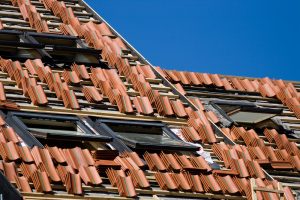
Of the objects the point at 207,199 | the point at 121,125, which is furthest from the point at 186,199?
the point at 121,125

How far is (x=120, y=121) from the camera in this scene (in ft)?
113

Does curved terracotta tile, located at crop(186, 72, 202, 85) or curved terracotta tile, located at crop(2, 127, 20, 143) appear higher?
curved terracotta tile, located at crop(186, 72, 202, 85)

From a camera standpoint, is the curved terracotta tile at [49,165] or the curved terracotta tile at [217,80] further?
the curved terracotta tile at [217,80]

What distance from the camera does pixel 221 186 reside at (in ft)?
108

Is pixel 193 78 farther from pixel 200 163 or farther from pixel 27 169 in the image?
pixel 27 169

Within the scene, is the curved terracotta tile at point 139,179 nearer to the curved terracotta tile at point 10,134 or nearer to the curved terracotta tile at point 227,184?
the curved terracotta tile at point 227,184

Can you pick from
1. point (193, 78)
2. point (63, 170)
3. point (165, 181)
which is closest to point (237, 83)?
point (193, 78)

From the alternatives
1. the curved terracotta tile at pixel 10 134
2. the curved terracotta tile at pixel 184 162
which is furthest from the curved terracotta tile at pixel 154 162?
the curved terracotta tile at pixel 10 134

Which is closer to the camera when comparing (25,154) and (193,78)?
(25,154)

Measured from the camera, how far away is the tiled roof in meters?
31.3

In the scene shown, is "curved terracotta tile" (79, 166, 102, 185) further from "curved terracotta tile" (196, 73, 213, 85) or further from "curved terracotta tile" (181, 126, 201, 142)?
"curved terracotta tile" (196, 73, 213, 85)

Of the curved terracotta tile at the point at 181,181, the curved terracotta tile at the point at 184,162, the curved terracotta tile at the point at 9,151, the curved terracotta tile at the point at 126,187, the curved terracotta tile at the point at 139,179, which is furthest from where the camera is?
the curved terracotta tile at the point at 184,162

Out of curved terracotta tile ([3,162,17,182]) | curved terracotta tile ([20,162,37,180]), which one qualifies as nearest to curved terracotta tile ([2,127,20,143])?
curved terracotta tile ([20,162,37,180])

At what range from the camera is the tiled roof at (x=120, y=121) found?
31.3 m
